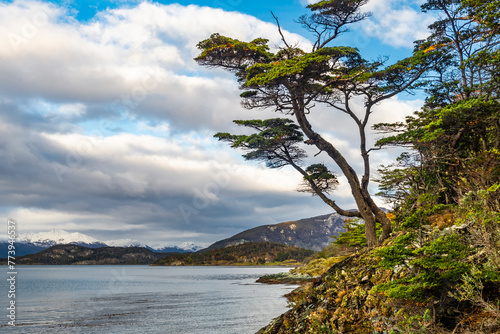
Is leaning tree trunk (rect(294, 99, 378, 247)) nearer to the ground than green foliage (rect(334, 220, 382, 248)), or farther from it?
farther from it

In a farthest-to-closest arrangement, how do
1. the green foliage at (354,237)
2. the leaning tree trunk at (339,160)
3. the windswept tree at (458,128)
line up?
the green foliage at (354,237) < the leaning tree trunk at (339,160) < the windswept tree at (458,128)

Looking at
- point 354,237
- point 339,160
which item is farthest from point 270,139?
point 354,237

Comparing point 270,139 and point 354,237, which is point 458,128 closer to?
point 270,139

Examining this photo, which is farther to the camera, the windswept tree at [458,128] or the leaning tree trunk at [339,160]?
the leaning tree trunk at [339,160]

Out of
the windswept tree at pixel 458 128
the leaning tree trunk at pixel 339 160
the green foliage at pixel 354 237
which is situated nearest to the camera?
the windswept tree at pixel 458 128

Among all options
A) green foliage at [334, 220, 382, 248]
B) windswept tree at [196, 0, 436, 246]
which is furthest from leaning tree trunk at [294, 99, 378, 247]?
green foliage at [334, 220, 382, 248]

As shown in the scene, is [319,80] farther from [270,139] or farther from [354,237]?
[354,237]

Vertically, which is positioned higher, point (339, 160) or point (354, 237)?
point (339, 160)

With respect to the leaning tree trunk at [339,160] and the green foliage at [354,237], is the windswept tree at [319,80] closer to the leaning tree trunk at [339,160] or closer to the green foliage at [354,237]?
the leaning tree trunk at [339,160]

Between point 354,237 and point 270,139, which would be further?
point 354,237

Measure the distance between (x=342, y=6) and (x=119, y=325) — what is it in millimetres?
22590

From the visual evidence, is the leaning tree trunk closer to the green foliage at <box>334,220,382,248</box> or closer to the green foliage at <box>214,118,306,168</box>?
the green foliage at <box>214,118,306,168</box>

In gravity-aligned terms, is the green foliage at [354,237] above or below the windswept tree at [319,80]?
below

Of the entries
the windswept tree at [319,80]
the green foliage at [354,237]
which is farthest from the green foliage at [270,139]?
the green foliage at [354,237]
